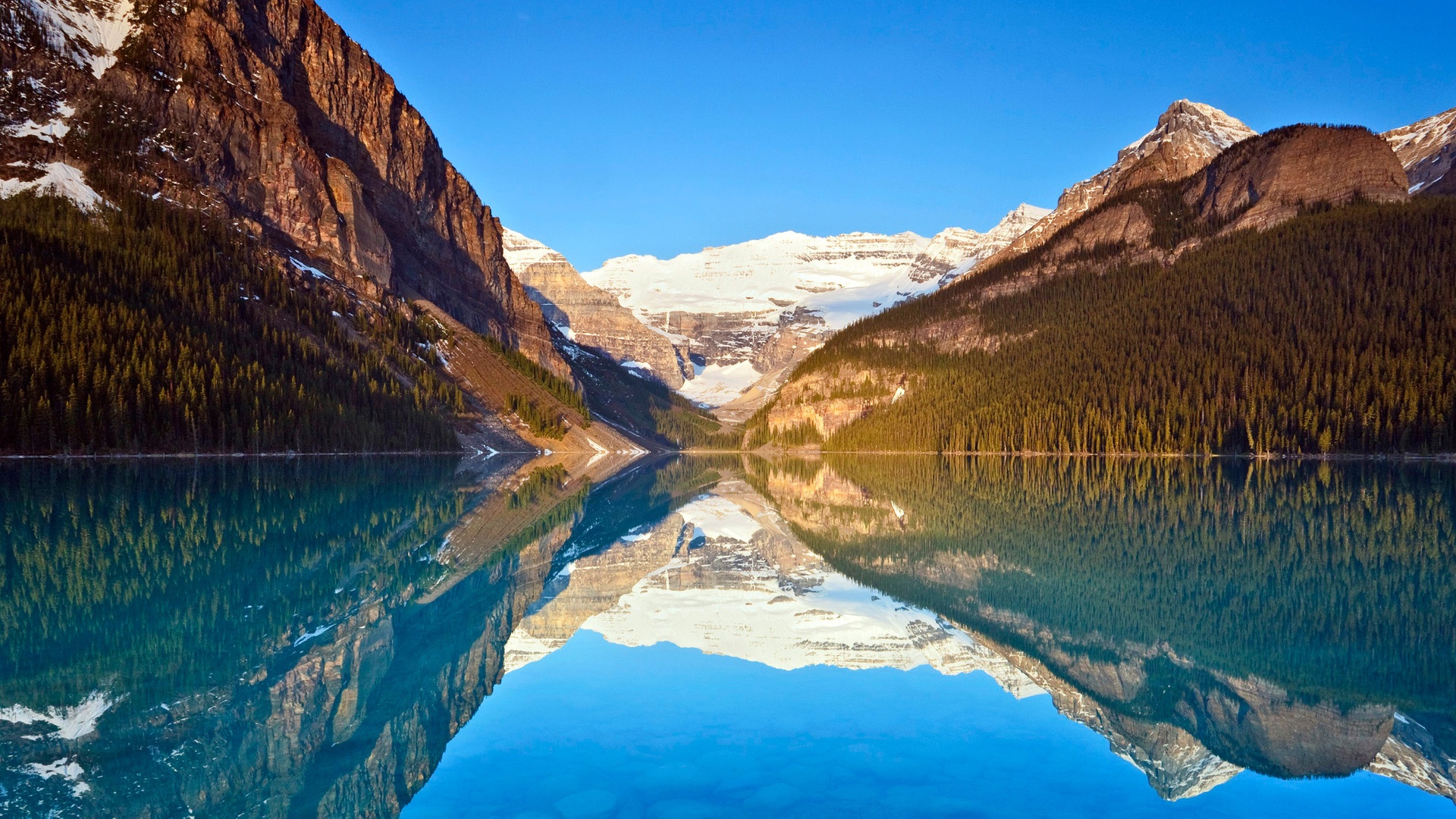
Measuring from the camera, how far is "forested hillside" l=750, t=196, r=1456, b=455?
85.8 metres

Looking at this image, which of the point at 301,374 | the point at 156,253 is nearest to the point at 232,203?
the point at 156,253

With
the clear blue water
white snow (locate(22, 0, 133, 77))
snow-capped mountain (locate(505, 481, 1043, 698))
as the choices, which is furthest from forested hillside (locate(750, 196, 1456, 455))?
white snow (locate(22, 0, 133, 77))

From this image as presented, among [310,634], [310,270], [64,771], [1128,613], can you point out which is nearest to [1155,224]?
[310,270]

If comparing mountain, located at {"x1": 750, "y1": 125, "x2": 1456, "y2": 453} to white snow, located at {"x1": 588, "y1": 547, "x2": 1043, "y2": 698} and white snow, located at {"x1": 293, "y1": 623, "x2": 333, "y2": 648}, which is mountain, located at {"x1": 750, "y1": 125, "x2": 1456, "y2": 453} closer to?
white snow, located at {"x1": 588, "y1": 547, "x2": 1043, "y2": 698}

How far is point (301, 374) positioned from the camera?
300 ft

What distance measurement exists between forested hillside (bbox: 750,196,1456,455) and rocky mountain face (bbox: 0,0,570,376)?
3507 inches

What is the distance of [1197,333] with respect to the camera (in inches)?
4542

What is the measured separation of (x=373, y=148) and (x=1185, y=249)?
439 feet

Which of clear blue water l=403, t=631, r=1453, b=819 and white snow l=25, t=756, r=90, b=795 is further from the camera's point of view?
clear blue water l=403, t=631, r=1453, b=819

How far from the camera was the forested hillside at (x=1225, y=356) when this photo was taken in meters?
85.8

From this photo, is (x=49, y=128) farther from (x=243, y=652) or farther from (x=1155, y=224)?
(x=1155, y=224)

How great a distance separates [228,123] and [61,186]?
29.8 metres

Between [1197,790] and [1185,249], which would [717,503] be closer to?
[1197,790]

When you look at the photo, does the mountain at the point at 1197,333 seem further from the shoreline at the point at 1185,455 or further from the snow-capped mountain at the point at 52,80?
the snow-capped mountain at the point at 52,80
